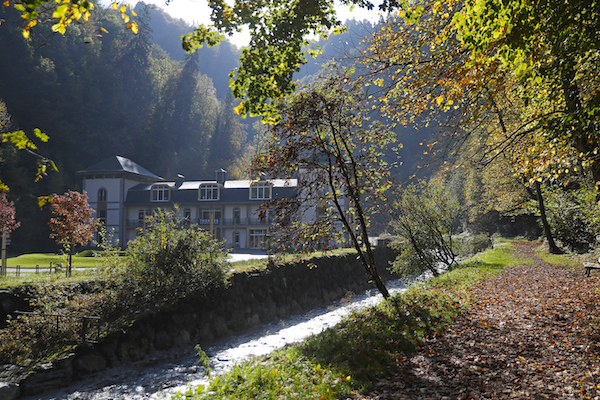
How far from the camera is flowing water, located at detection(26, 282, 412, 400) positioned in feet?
25.6

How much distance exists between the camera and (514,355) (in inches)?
208

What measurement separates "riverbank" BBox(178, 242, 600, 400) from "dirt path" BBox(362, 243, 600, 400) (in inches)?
0.5

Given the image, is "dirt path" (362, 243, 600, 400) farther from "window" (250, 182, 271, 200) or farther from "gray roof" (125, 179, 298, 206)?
"gray roof" (125, 179, 298, 206)

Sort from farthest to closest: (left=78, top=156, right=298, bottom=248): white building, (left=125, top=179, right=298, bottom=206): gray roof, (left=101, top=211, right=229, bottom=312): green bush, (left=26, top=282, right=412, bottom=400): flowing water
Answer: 1. (left=78, top=156, right=298, bottom=248): white building
2. (left=125, top=179, right=298, bottom=206): gray roof
3. (left=101, top=211, right=229, bottom=312): green bush
4. (left=26, top=282, right=412, bottom=400): flowing water

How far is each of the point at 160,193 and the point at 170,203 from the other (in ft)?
6.55

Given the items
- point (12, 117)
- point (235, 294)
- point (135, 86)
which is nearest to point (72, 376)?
point (235, 294)

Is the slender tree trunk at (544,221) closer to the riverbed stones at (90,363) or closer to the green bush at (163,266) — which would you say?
the green bush at (163,266)

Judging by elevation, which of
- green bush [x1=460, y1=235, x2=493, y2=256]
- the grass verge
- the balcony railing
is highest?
the balcony railing

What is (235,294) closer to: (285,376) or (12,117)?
(285,376)

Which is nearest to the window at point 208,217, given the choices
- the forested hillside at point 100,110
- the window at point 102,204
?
the window at point 102,204

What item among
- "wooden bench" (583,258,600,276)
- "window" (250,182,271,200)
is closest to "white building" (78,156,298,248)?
"window" (250,182,271,200)

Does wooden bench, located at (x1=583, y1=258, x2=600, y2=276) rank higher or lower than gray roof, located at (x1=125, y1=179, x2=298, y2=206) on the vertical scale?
lower

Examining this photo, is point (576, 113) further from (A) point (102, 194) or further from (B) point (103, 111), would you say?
(B) point (103, 111)

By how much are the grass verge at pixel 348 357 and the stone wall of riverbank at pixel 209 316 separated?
106 inches
